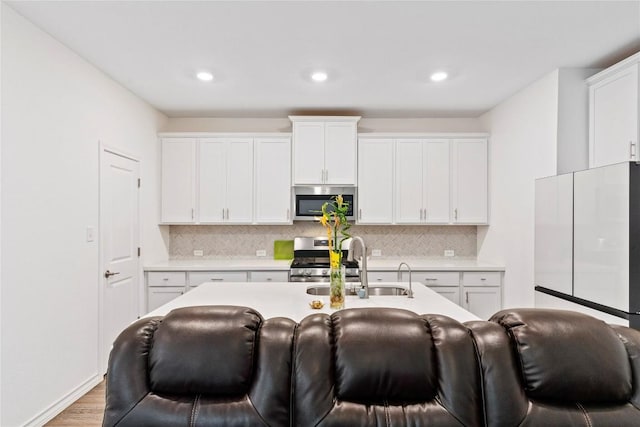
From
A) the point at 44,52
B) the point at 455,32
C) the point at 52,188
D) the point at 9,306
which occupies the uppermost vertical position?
the point at 455,32

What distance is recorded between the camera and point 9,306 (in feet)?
6.99

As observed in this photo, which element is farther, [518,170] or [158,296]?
[158,296]

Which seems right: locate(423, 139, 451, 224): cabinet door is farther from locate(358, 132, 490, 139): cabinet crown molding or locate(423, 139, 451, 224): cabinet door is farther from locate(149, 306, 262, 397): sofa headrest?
locate(149, 306, 262, 397): sofa headrest

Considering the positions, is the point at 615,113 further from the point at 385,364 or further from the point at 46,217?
the point at 46,217

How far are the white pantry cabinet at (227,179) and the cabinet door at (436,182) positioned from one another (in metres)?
2.11

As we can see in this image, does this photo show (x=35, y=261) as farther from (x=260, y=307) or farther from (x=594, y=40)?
(x=594, y=40)

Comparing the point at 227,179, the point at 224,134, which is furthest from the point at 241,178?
the point at 224,134

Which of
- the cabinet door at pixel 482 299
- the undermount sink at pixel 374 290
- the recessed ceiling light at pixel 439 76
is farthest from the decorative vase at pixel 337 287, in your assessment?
the cabinet door at pixel 482 299

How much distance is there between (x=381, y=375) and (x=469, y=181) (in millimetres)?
3783

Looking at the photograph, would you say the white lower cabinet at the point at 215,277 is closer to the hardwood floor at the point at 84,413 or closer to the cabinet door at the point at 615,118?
the hardwood floor at the point at 84,413

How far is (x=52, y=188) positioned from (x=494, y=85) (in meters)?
3.81

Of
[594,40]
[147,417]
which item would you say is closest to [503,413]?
[147,417]

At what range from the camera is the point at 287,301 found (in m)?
2.25

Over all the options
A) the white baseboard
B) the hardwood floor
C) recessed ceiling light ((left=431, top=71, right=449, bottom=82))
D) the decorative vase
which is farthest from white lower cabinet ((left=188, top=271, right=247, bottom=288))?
recessed ceiling light ((left=431, top=71, right=449, bottom=82))
